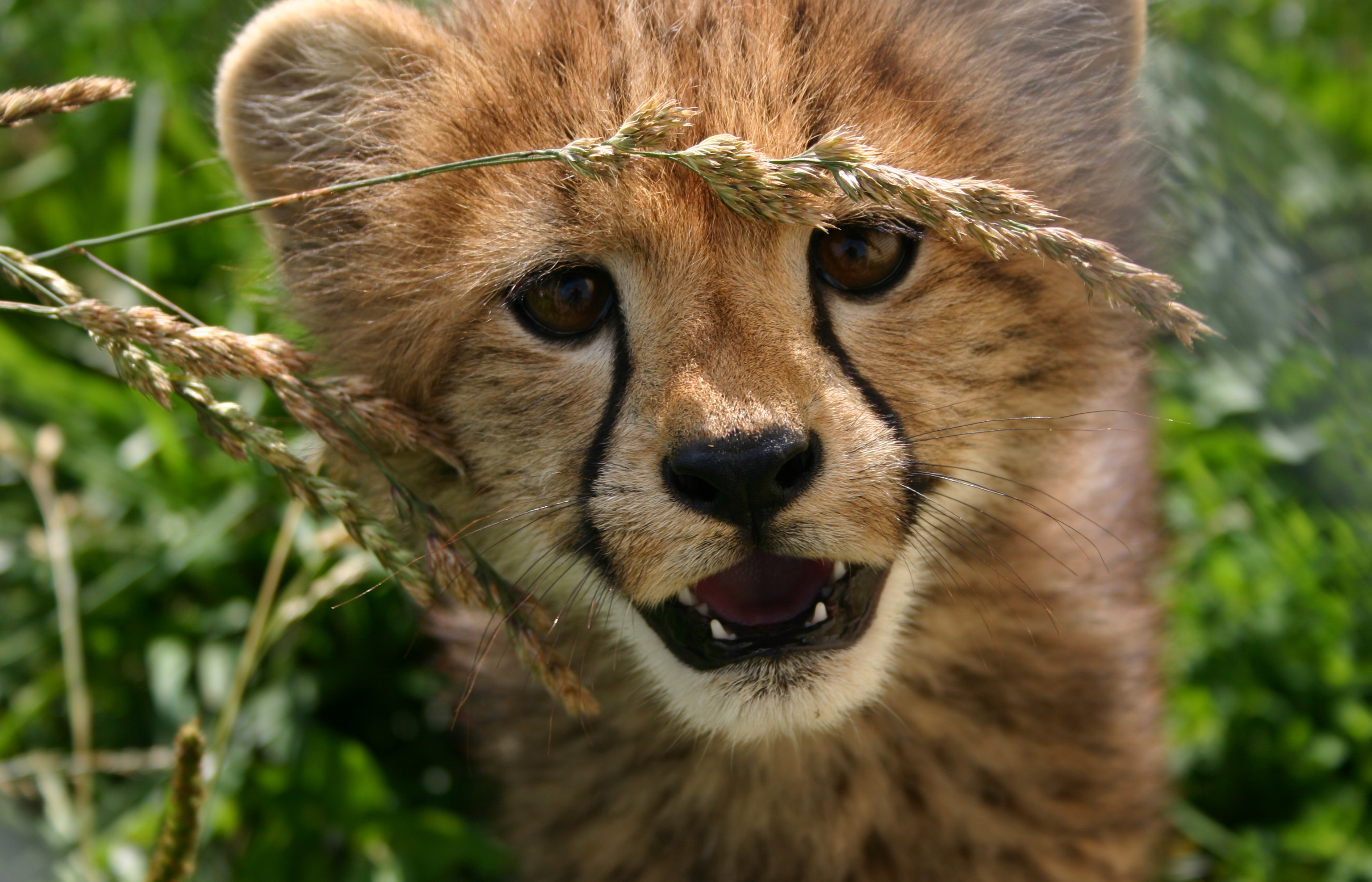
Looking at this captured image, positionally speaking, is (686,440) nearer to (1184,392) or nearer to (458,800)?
(458,800)

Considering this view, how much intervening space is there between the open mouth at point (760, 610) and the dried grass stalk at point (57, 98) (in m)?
1.00

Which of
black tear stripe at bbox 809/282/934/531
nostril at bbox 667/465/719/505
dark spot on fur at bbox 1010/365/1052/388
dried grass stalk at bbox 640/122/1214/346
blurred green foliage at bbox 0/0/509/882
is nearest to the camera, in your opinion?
dried grass stalk at bbox 640/122/1214/346

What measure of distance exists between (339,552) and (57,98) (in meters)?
1.31

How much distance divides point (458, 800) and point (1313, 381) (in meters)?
1.96

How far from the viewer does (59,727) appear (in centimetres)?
269

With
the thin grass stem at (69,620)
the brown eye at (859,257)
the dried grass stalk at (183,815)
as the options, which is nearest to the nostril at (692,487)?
the brown eye at (859,257)

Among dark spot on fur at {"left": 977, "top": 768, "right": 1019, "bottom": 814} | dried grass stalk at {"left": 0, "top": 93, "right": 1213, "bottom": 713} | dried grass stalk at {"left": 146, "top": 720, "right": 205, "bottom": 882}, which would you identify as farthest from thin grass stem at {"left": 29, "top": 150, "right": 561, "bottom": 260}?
dark spot on fur at {"left": 977, "top": 768, "right": 1019, "bottom": 814}

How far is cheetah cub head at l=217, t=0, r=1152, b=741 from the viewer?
1.62 metres

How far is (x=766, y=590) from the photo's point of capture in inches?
70.1

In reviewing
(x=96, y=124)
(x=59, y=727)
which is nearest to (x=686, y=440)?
(x=59, y=727)

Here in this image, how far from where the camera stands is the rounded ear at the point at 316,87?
6.44 ft

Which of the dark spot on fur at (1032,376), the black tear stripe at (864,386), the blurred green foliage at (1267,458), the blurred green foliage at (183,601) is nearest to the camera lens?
the black tear stripe at (864,386)

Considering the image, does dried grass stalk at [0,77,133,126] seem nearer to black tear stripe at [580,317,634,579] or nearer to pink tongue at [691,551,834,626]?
black tear stripe at [580,317,634,579]

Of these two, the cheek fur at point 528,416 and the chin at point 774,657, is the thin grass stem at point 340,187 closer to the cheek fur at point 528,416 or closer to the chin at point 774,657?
the cheek fur at point 528,416
